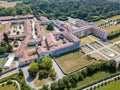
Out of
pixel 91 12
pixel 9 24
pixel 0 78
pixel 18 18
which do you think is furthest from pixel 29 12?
pixel 0 78

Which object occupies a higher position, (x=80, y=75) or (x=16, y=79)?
(x=80, y=75)

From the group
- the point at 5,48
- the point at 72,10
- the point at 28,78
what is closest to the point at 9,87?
the point at 28,78

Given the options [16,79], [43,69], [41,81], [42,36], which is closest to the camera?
[41,81]

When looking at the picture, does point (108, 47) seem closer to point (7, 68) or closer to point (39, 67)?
point (39, 67)

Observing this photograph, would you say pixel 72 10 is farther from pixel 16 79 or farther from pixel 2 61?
pixel 16 79

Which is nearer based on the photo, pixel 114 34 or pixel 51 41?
pixel 51 41

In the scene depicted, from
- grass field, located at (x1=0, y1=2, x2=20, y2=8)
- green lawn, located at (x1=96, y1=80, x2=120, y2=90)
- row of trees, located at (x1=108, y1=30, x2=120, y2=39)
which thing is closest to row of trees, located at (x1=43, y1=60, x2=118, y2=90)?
green lawn, located at (x1=96, y1=80, x2=120, y2=90)
